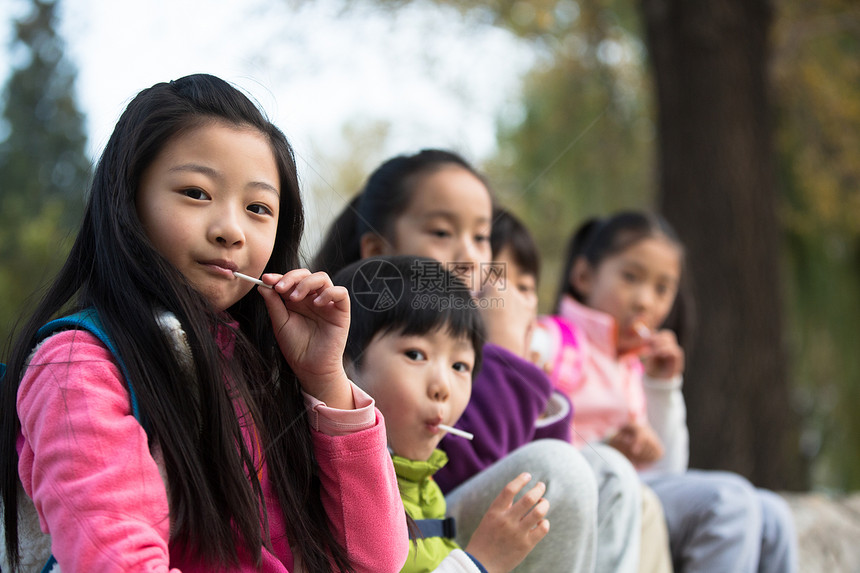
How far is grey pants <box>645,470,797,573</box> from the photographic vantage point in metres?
1.52

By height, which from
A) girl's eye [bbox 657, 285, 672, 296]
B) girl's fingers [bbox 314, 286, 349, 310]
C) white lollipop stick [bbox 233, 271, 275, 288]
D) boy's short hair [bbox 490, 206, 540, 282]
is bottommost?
girl's eye [bbox 657, 285, 672, 296]

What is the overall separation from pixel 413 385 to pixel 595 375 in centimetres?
91

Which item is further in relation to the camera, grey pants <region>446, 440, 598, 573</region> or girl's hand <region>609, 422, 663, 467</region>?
girl's hand <region>609, 422, 663, 467</region>

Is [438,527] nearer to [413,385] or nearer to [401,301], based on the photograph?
[413,385]

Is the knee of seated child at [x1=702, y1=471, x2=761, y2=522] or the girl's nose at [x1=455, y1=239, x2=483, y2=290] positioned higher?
the girl's nose at [x1=455, y1=239, x2=483, y2=290]

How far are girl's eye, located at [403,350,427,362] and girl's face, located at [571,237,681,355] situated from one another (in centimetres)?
100

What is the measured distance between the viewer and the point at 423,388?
105 centimetres

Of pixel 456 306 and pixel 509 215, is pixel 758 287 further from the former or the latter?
pixel 456 306

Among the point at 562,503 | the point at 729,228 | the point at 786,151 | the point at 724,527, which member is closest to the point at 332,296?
the point at 562,503

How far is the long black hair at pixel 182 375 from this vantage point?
0.77m

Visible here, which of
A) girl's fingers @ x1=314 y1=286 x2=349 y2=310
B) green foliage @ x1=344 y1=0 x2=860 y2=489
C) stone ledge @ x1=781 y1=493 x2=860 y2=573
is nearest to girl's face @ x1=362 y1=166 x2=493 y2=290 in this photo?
girl's fingers @ x1=314 y1=286 x2=349 y2=310

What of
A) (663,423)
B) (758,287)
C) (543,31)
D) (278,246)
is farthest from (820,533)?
(543,31)

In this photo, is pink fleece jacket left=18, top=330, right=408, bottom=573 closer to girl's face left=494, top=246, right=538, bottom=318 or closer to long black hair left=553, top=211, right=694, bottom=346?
girl's face left=494, top=246, right=538, bottom=318

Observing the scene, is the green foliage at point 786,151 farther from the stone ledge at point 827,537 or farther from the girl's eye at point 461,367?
the girl's eye at point 461,367
